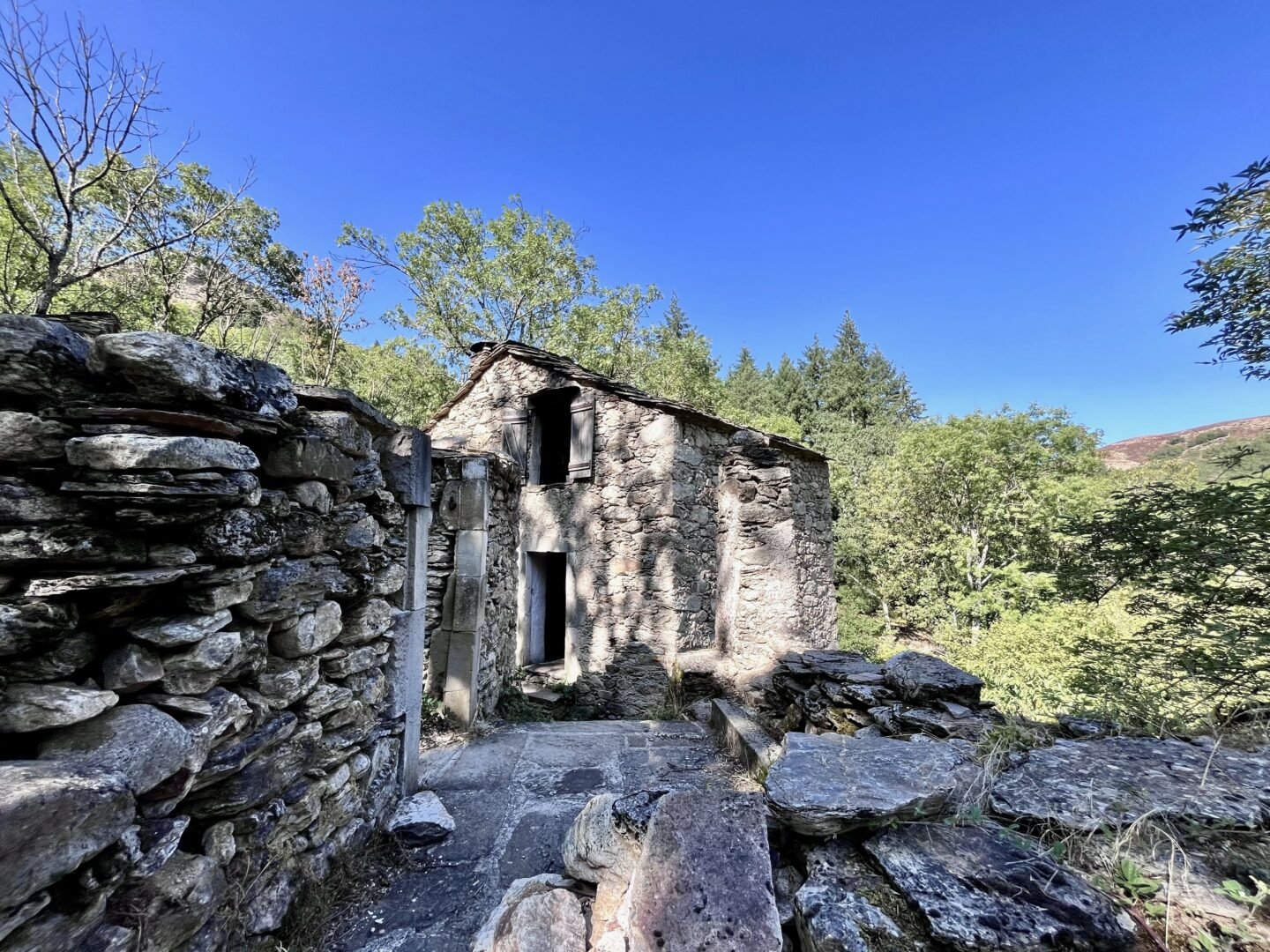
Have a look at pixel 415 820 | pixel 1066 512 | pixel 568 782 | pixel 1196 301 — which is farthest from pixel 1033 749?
pixel 1066 512

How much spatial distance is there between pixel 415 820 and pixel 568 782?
965mm

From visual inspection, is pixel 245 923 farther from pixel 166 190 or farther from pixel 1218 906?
pixel 166 190

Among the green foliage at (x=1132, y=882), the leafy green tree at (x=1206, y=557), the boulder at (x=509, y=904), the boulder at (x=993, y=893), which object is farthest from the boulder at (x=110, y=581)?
the leafy green tree at (x=1206, y=557)

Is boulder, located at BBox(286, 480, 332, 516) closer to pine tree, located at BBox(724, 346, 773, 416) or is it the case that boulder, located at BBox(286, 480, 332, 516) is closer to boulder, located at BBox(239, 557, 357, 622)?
boulder, located at BBox(239, 557, 357, 622)

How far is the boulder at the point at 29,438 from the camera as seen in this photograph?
120 cm

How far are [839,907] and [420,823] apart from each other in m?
2.07

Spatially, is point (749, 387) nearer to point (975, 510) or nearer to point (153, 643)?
point (975, 510)

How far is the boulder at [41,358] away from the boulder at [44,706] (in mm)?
748

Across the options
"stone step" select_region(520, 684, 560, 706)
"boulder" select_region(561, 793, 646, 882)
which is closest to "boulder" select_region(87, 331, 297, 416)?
"boulder" select_region(561, 793, 646, 882)

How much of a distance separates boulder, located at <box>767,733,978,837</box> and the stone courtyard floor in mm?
751

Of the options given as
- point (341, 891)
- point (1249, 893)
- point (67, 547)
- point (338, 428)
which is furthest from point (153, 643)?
point (1249, 893)

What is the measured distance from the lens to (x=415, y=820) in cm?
250

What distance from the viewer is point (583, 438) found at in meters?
7.25

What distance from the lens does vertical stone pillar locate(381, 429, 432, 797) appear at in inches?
110
